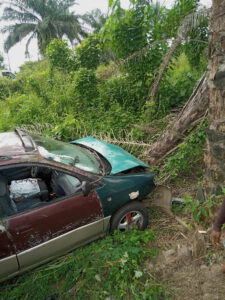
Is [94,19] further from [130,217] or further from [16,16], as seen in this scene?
[130,217]

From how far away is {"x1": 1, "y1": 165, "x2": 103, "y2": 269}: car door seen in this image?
2193 mm

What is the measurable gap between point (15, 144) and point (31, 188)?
70 cm

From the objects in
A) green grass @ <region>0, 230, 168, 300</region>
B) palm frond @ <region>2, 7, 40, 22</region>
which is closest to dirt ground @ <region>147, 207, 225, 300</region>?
green grass @ <region>0, 230, 168, 300</region>

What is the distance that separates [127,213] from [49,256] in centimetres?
111

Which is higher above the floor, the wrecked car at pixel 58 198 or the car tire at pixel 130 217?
the wrecked car at pixel 58 198

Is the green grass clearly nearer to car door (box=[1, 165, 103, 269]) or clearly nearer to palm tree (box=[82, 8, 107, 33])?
car door (box=[1, 165, 103, 269])

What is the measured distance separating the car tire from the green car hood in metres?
0.53

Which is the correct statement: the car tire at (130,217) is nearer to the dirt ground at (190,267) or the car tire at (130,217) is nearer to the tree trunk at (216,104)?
the dirt ground at (190,267)

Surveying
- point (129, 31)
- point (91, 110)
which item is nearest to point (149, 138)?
point (91, 110)

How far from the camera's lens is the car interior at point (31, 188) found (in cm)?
244

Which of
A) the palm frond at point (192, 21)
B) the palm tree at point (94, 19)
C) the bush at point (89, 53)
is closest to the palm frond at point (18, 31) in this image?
the palm tree at point (94, 19)

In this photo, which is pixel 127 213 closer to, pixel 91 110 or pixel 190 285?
pixel 190 285

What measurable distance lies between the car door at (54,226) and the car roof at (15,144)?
2.15ft

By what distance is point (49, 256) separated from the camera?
2457mm
